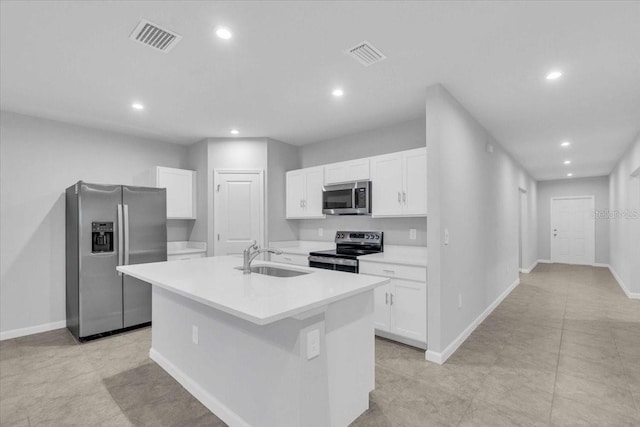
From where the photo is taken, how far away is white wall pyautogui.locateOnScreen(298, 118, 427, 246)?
3863 millimetres

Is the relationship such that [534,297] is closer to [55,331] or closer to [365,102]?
[365,102]

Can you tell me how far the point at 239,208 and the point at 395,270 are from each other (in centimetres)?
262

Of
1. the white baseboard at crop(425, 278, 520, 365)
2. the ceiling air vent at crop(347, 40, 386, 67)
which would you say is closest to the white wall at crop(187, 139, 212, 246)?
the ceiling air vent at crop(347, 40, 386, 67)

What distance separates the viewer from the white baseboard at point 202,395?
1981mm

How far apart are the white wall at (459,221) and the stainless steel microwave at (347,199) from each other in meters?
1.02

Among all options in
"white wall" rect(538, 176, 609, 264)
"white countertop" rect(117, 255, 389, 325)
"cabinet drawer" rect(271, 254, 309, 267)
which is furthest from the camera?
"white wall" rect(538, 176, 609, 264)

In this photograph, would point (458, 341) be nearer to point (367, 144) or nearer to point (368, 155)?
point (368, 155)

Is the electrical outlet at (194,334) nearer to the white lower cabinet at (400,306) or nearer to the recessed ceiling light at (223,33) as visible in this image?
the white lower cabinet at (400,306)

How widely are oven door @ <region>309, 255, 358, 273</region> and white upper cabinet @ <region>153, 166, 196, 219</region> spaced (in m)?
2.19

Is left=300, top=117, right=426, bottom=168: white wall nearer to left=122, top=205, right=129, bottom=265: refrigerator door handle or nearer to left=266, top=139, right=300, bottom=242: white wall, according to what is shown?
left=266, top=139, right=300, bottom=242: white wall

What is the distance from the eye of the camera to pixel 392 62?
2525mm

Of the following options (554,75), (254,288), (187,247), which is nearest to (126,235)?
(187,247)

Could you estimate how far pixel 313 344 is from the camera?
1.68 metres

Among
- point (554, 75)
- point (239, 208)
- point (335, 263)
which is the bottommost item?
point (335, 263)
